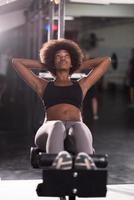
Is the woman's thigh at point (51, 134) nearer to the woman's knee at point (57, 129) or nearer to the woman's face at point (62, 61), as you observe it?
the woman's knee at point (57, 129)

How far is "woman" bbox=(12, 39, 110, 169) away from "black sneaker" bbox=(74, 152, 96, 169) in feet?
0.80

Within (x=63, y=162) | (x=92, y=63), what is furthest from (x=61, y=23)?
(x=63, y=162)

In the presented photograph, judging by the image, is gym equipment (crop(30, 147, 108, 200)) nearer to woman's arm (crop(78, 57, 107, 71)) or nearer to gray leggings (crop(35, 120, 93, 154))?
gray leggings (crop(35, 120, 93, 154))

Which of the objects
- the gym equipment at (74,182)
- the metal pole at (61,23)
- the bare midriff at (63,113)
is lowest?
the gym equipment at (74,182)

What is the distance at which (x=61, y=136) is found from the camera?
9.43 ft

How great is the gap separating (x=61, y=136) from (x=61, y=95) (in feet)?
1.45

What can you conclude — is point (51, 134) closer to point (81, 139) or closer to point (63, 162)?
point (81, 139)

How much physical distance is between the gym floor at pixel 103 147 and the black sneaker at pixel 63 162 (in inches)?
52.7

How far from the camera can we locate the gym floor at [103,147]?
13.6ft

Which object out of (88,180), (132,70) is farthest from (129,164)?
(132,70)

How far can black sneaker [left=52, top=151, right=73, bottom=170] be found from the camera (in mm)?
2598

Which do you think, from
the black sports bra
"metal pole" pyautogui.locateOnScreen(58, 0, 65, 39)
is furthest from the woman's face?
"metal pole" pyautogui.locateOnScreen(58, 0, 65, 39)

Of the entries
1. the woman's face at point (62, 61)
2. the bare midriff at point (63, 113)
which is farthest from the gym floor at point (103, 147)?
the woman's face at point (62, 61)

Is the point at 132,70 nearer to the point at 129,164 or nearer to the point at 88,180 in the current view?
the point at 129,164
